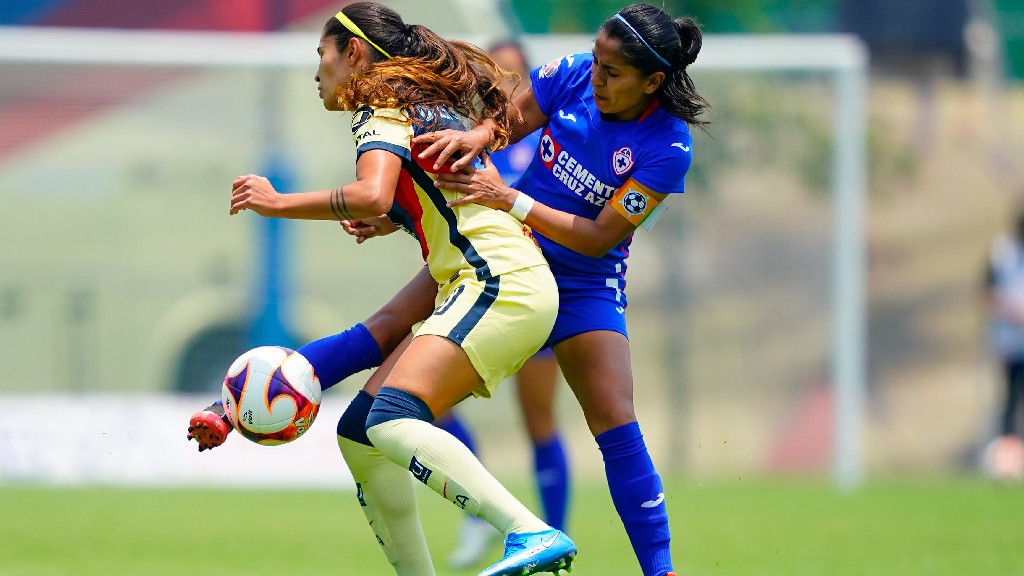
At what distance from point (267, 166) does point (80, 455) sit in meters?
2.84

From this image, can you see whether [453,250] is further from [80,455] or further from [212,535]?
[80,455]

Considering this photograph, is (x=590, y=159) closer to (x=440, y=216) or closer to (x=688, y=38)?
(x=688, y=38)

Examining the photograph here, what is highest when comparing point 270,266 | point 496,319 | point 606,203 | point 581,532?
point 270,266

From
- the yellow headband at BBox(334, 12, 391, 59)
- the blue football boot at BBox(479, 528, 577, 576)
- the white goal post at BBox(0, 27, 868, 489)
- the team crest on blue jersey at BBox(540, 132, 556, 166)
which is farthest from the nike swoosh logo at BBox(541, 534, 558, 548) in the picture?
the white goal post at BBox(0, 27, 868, 489)

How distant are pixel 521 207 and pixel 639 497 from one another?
1040mm

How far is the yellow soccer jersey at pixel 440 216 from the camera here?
14.3ft

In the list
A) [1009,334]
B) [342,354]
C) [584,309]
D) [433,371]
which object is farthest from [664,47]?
[1009,334]

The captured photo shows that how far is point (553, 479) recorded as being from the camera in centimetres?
636

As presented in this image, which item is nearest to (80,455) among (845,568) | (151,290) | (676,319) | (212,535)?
(151,290)

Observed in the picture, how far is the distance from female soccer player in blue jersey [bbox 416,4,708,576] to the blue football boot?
0.70 metres

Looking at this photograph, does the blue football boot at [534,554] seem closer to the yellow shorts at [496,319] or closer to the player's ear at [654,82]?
the yellow shorts at [496,319]

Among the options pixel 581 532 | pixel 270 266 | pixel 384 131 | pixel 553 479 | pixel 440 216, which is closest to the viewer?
pixel 384 131

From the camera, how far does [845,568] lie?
6254 mm

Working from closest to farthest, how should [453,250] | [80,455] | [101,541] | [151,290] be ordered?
[453,250]
[101,541]
[80,455]
[151,290]
